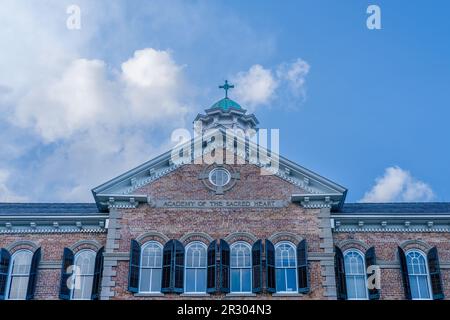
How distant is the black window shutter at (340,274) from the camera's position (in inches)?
805

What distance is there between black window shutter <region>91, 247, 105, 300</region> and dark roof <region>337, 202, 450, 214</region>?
403 inches

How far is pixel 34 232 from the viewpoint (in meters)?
22.1

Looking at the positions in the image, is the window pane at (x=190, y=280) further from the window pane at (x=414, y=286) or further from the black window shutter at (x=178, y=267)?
the window pane at (x=414, y=286)

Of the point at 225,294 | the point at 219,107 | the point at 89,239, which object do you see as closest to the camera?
the point at 225,294

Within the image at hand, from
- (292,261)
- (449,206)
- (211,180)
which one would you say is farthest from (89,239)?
(449,206)

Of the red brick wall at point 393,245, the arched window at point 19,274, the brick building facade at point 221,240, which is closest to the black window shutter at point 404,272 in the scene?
the brick building facade at point 221,240

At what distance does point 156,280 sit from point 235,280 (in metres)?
3.01

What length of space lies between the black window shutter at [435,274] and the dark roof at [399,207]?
194 centimetres

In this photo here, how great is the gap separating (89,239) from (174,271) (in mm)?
4120

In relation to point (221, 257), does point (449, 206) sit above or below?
above

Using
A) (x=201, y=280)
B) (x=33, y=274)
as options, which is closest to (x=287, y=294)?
(x=201, y=280)

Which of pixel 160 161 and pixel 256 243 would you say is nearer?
pixel 256 243

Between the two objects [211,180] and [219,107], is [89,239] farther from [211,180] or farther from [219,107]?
[219,107]
